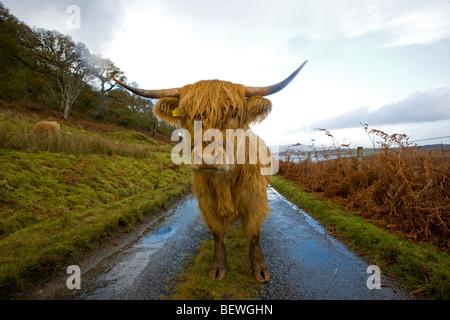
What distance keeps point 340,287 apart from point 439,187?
3.14 meters

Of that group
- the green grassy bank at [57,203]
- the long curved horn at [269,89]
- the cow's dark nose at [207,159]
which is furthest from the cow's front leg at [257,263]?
the green grassy bank at [57,203]

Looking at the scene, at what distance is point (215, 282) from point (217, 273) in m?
0.16

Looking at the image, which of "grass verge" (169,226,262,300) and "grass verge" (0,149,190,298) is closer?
"grass verge" (169,226,262,300)

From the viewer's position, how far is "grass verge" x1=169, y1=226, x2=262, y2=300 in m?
2.41

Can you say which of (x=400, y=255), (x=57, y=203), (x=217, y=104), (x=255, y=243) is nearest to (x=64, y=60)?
(x=57, y=203)

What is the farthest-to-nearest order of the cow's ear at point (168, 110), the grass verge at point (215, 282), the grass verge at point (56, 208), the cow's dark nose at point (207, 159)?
the grass verge at point (56, 208) → the cow's ear at point (168, 110) → the grass verge at point (215, 282) → the cow's dark nose at point (207, 159)

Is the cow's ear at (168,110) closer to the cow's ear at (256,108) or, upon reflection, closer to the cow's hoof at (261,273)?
the cow's ear at (256,108)

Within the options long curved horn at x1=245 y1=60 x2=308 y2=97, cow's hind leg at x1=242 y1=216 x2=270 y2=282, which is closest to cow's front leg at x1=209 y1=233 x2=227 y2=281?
cow's hind leg at x1=242 y1=216 x2=270 y2=282

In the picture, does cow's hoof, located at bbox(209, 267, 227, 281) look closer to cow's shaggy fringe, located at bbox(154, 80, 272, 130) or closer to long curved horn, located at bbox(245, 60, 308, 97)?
cow's shaggy fringe, located at bbox(154, 80, 272, 130)

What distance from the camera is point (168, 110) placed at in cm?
275

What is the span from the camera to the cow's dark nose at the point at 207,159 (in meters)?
1.88

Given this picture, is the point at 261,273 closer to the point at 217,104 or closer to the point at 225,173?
the point at 225,173

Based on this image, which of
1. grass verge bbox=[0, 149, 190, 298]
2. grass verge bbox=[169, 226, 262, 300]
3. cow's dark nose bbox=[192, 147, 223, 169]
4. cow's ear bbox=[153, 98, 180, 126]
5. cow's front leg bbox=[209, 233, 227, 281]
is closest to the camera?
cow's dark nose bbox=[192, 147, 223, 169]
